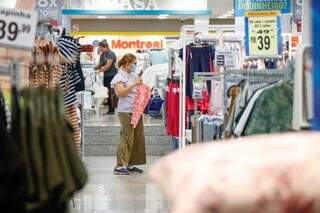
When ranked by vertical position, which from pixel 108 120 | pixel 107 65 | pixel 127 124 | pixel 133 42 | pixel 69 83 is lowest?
pixel 108 120

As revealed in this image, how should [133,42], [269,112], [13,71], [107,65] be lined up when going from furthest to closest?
[133,42]
[107,65]
[269,112]
[13,71]

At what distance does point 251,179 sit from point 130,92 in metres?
7.82

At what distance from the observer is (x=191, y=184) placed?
1794 millimetres

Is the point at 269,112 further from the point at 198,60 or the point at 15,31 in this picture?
the point at 198,60

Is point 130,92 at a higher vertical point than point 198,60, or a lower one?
lower

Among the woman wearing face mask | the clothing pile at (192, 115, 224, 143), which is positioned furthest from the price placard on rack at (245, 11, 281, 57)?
the woman wearing face mask

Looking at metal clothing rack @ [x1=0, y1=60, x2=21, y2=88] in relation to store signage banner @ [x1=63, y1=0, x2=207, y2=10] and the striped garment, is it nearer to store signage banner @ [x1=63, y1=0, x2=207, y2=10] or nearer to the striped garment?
the striped garment

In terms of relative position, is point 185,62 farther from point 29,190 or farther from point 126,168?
point 29,190

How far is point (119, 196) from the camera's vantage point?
7.89 m

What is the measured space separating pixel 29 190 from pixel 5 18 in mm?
1481

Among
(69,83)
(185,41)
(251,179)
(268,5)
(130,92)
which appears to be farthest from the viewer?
(268,5)

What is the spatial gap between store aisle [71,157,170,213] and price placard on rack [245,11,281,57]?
1955 mm

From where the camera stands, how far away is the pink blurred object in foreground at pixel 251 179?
5.72ft

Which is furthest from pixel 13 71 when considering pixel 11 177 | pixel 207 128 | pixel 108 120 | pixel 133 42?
pixel 133 42
